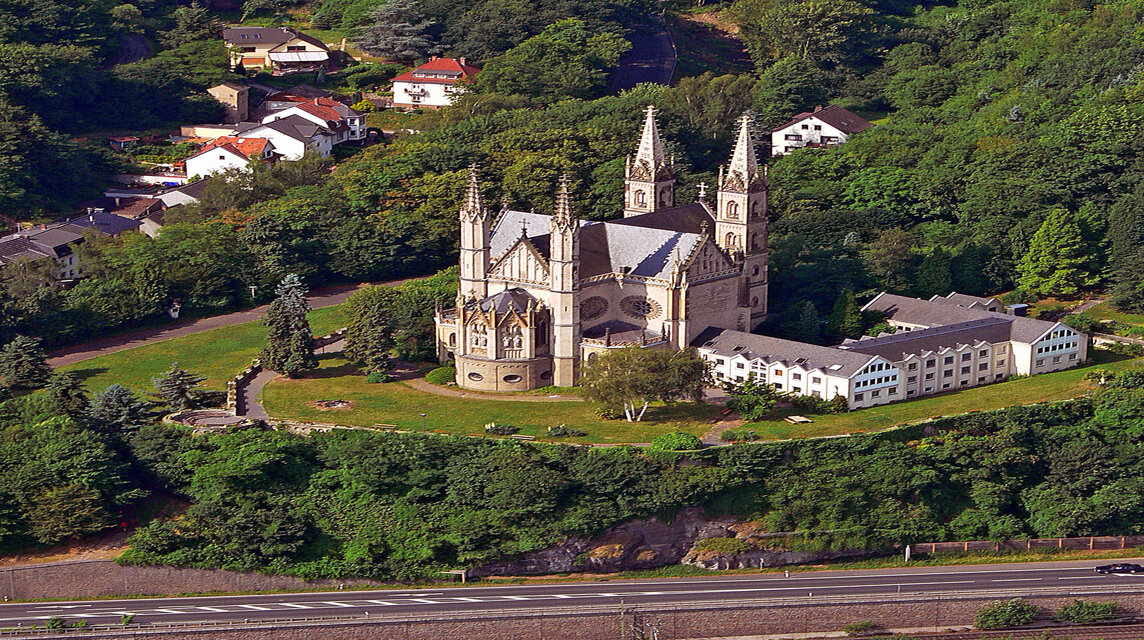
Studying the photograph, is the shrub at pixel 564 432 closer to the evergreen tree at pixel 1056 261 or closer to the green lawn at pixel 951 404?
the green lawn at pixel 951 404

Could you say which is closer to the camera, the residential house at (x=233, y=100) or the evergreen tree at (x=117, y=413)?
the evergreen tree at (x=117, y=413)

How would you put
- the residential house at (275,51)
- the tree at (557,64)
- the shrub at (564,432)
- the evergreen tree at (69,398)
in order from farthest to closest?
1. the residential house at (275,51)
2. the tree at (557,64)
3. the evergreen tree at (69,398)
4. the shrub at (564,432)

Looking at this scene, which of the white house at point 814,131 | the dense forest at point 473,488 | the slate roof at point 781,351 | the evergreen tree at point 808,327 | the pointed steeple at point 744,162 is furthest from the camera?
the white house at point 814,131

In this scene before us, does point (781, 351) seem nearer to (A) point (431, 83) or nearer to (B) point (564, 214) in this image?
(B) point (564, 214)

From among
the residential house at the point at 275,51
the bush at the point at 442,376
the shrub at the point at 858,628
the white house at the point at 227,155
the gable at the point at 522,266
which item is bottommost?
the shrub at the point at 858,628

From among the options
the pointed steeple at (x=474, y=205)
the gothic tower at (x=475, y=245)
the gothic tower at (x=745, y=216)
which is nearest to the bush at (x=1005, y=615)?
the gothic tower at (x=745, y=216)

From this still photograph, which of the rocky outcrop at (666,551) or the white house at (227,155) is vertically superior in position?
the white house at (227,155)

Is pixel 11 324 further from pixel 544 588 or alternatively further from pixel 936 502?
pixel 936 502

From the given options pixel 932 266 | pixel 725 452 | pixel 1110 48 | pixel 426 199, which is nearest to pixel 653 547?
pixel 725 452
